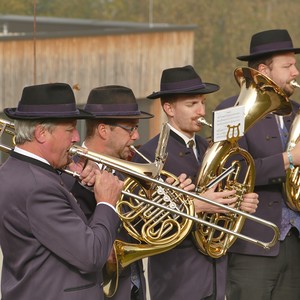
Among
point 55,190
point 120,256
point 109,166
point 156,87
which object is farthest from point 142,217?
point 156,87

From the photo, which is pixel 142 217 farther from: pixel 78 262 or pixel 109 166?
pixel 78 262

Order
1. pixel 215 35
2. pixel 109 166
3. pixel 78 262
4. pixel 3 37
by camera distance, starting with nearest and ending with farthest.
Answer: pixel 78 262, pixel 109 166, pixel 3 37, pixel 215 35

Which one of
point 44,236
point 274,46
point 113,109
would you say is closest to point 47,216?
point 44,236

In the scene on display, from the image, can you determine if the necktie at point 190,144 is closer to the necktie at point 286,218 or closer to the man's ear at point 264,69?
the necktie at point 286,218

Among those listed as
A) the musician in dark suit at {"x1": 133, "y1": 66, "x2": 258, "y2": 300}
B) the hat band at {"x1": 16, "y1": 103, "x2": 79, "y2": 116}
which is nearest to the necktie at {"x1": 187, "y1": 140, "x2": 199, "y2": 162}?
the musician in dark suit at {"x1": 133, "y1": 66, "x2": 258, "y2": 300}

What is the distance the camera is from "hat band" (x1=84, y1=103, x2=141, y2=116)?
5949 millimetres

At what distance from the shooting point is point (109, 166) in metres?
5.24

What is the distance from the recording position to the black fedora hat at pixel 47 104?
498cm

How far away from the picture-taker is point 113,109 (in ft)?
19.6

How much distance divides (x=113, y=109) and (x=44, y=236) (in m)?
1.34

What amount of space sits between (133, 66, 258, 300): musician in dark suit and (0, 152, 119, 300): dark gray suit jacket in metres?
1.30

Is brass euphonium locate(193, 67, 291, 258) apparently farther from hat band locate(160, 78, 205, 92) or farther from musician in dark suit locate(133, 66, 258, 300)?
hat band locate(160, 78, 205, 92)

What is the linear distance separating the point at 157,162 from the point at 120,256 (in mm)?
547

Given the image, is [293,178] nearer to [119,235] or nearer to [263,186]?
[263,186]
